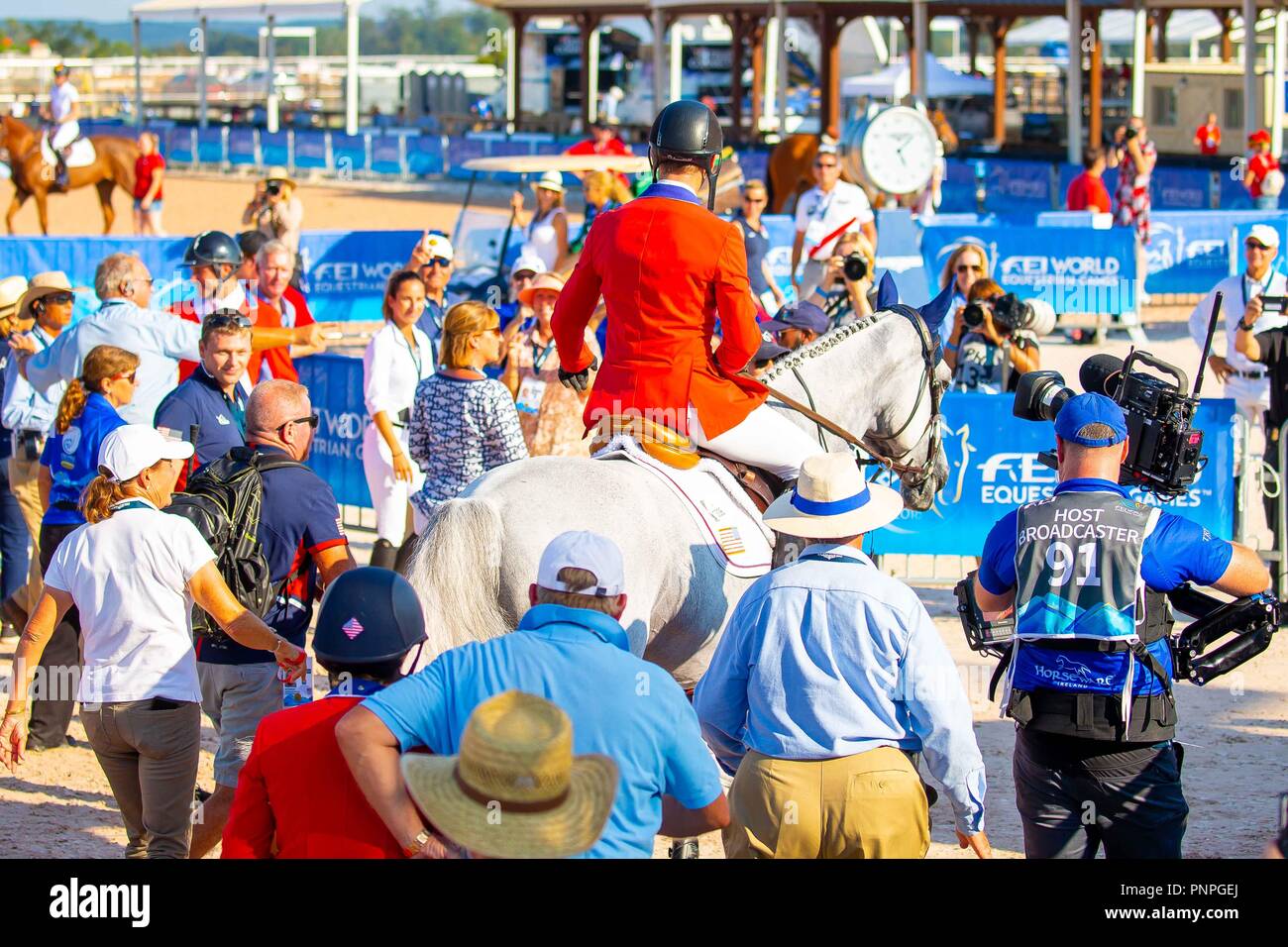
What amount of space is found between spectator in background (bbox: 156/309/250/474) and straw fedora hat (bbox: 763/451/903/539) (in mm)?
3129

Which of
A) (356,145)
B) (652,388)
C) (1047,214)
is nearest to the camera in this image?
(652,388)

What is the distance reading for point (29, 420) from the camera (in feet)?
27.5

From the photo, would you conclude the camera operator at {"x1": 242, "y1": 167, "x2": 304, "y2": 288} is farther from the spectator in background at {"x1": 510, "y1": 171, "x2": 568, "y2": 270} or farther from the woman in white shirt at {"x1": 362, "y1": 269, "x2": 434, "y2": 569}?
the woman in white shirt at {"x1": 362, "y1": 269, "x2": 434, "y2": 569}

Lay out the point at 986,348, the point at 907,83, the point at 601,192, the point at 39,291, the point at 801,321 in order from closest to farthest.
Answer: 1. the point at 39,291
2. the point at 801,321
3. the point at 986,348
4. the point at 601,192
5. the point at 907,83

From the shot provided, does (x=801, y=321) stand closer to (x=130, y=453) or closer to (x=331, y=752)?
(x=130, y=453)

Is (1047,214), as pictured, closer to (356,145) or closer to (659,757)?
(659,757)

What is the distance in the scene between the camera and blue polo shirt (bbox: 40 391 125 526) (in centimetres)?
689

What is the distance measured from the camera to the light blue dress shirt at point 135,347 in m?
8.13

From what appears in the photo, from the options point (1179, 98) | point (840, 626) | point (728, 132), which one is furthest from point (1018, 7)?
point (840, 626)

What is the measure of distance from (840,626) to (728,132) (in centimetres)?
3304

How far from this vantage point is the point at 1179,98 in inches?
1261

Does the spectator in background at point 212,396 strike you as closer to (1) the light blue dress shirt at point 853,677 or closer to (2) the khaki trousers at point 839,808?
(1) the light blue dress shirt at point 853,677

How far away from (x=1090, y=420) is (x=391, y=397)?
5095mm
